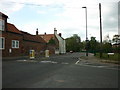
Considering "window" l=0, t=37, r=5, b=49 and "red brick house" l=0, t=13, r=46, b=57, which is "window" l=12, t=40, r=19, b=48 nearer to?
"red brick house" l=0, t=13, r=46, b=57

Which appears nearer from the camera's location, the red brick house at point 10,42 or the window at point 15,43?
the red brick house at point 10,42

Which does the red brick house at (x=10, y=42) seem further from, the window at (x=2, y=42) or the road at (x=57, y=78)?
the road at (x=57, y=78)

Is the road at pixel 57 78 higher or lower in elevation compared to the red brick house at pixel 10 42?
lower

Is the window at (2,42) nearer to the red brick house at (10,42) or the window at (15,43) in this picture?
the red brick house at (10,42)

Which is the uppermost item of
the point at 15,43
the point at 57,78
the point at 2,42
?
the point at 2,42

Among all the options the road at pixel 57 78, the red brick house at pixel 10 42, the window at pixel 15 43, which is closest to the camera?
the road at pixel 57 78

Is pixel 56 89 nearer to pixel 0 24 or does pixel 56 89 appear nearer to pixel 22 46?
pixel 0 24

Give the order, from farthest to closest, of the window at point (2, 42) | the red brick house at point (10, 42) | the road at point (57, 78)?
the red brick house at point (10, 42)
the window at point (2, 42)
the road at point (57, 78)

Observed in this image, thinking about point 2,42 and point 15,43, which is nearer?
point 2,42

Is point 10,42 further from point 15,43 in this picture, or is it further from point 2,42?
point 2,42

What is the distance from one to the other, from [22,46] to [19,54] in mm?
2527

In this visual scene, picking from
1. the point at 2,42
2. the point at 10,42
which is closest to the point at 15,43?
the point at 10,42

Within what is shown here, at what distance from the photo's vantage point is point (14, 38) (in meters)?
37.6

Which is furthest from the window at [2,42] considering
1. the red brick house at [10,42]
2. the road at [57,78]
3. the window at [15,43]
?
the road at [57,78]
